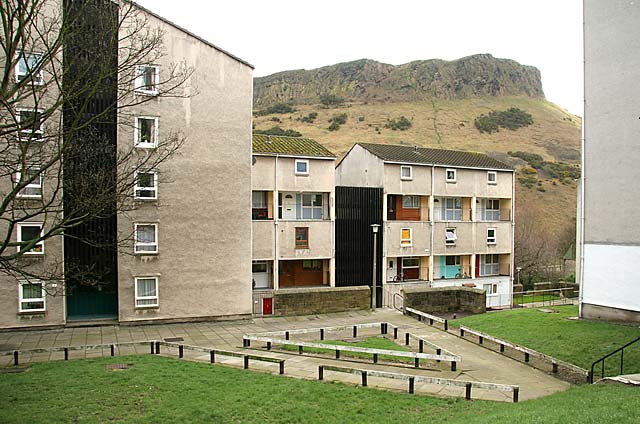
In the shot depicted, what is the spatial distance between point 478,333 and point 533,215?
165ft

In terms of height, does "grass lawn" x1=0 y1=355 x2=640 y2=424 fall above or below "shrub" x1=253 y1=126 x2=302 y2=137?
below

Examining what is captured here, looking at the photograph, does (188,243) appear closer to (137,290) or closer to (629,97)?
(137,290)

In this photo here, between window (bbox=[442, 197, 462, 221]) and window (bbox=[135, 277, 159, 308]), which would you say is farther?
window (bbox=[442, 197, 462, 221])

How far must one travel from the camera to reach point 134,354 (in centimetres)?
1694

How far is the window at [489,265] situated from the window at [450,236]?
371 centimetres

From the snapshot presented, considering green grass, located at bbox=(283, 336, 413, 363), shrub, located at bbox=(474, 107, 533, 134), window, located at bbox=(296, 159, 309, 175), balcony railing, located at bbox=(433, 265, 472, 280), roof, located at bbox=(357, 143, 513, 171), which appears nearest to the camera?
green grass, located at bbox=(283, 336, 413, 363)

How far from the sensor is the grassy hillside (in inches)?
2853

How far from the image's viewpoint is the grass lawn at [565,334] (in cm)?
1542

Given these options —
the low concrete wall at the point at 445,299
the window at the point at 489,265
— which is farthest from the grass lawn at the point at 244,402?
the window at the point at 489,265

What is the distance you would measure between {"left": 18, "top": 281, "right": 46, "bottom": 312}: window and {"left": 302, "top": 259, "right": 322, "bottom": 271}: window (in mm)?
14625

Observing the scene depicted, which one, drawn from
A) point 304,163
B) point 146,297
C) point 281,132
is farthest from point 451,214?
point 281,132

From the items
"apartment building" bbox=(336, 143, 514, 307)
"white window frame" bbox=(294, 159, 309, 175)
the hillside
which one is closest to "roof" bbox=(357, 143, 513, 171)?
"apartment building" bbox=(336, 143, 514, 307)

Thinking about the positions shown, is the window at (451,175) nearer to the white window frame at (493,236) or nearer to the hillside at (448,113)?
the white window frame at (493,236)

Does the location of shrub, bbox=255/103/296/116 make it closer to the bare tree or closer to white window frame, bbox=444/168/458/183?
white window frame, bbox=444/168/458/183
